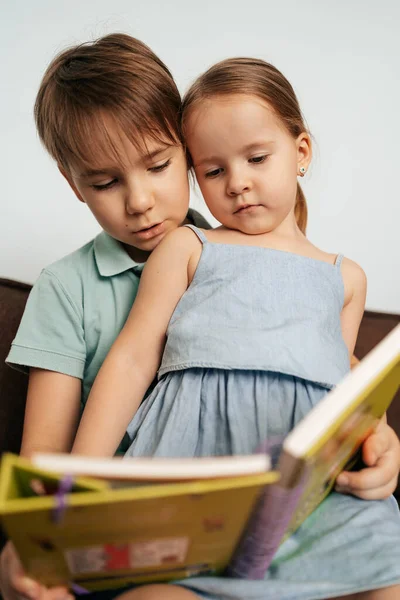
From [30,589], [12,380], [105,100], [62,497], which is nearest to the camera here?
[62,497]

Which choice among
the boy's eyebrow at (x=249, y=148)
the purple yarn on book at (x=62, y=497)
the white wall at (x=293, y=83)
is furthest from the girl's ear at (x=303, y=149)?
the purple yarn on book at (x=62, y=497)

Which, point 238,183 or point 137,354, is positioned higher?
point 238,183

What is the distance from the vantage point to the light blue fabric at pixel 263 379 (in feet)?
2.26

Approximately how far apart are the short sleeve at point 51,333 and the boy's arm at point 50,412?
21mm

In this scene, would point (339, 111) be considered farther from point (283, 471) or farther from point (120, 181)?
point (283, 471)

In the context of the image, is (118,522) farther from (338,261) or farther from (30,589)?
(338,261)

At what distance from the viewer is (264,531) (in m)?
0.55

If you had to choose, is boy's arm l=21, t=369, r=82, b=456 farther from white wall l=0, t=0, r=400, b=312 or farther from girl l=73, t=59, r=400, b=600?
white wall l=0, t=0, r=400, b=312

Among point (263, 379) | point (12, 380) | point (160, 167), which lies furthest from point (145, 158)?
point (12, 380)

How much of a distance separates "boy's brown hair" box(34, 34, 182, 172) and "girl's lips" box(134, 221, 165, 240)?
5.3 inches

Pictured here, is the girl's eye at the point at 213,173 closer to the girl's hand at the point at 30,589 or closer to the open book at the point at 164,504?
the open book at the point at 164,504

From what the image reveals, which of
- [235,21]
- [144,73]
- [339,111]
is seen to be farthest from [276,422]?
[235,21]

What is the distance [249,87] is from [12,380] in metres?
0.71

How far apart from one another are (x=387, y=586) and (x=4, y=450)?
74 cm
